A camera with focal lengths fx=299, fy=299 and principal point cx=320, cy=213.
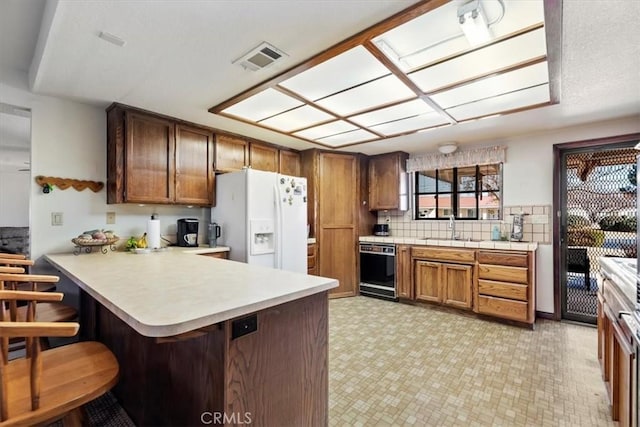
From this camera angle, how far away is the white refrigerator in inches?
124

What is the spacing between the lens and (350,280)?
175 inches

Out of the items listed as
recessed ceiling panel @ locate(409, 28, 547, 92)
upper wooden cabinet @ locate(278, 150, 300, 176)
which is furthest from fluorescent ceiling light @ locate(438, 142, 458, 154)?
upper wooden cabinet @ locate(278, 150, 300, 176)

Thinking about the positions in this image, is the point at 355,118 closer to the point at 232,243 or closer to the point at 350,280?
the point at 232,243

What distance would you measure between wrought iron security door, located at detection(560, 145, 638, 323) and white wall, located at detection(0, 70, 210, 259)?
189 inches

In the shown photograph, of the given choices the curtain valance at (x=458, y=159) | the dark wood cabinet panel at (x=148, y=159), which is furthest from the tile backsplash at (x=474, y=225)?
the dark wood cabinet panel at (x=148, y=159)

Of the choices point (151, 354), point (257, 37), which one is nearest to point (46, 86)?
point (257, 37)

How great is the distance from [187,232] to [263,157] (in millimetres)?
1373

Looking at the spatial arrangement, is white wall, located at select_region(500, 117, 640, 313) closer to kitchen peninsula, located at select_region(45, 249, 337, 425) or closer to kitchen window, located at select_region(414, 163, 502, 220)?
kitchen window, located at select_region(414, 163, 502, 220)

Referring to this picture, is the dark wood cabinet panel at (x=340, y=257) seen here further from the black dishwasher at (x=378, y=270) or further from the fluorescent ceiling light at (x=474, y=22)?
the fluorescent ceiling light at (x=474, y=22)

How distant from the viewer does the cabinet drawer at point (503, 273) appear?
314cm

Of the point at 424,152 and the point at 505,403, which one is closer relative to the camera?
the point at 505,403

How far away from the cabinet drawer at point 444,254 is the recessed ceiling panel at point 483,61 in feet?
6.78

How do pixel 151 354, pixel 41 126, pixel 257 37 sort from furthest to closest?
pixel 41 126, pixel 257 37, pixel 151 354

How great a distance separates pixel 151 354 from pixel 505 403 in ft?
6.85
